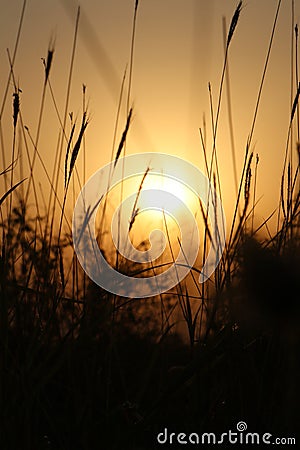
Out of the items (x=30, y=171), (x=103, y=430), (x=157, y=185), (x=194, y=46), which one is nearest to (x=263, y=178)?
(x=157, y=185)

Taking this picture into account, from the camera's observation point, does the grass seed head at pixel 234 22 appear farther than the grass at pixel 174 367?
Yes

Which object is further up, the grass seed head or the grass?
the grass seed head

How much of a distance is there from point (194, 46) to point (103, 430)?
799 millimetres

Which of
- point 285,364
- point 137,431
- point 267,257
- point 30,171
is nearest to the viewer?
point 267,257

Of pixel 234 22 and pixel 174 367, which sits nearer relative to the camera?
pixel 174 367

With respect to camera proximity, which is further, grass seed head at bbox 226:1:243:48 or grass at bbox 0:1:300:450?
grass seed head at bbox 226:1:243:48

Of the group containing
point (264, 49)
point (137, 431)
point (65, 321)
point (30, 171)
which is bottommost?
point (137, 431)

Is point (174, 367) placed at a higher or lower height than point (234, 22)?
lower

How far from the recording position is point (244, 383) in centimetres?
109

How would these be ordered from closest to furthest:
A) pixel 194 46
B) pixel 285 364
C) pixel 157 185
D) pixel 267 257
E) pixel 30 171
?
pixel 267 257 < pixel 285 364 < pixel 194 46 < pixel 30 171 < pixel 157 185

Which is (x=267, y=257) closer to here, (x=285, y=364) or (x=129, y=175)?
(x=285, y=364)

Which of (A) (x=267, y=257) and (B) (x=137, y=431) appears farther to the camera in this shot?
(B) (x=137, y=431)

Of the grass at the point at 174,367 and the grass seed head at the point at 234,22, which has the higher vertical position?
the grass seed head at the point at 234,22

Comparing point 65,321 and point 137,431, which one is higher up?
point 65,321
